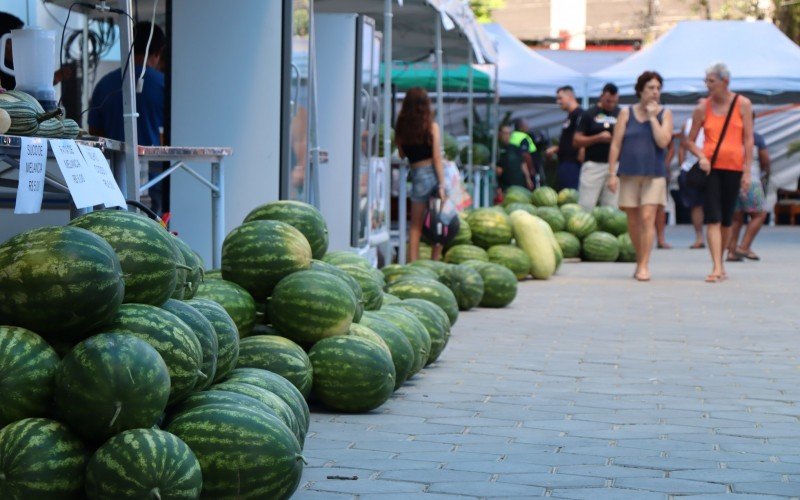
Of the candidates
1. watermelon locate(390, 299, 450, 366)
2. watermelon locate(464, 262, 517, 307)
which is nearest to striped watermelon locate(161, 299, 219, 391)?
watermelon locate(390, 299, 450, 366)

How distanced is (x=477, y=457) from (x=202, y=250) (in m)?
4.14

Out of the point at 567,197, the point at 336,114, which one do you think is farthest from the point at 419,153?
the point at 567,197

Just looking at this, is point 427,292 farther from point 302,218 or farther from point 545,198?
point 545,198

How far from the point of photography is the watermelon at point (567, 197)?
688 inches

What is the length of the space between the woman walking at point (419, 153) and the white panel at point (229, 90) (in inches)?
157

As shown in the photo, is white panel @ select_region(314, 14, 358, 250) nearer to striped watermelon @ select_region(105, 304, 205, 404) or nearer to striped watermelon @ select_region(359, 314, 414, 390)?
striped watermelon @ select_region(359, 314, 414, 390)

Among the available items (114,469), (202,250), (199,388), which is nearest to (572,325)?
(202,250)

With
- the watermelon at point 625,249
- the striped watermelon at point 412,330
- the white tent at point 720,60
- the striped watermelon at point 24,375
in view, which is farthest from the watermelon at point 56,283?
the white tent at point 720,60

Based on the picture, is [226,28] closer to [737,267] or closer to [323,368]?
[323,368]

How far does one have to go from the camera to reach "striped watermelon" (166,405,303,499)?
12.4 ft

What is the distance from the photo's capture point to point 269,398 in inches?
168

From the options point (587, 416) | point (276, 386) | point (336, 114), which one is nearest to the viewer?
point (276, 386)

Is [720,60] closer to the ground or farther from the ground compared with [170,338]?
farther from the ground

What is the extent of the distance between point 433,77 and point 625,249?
6.55 meters
